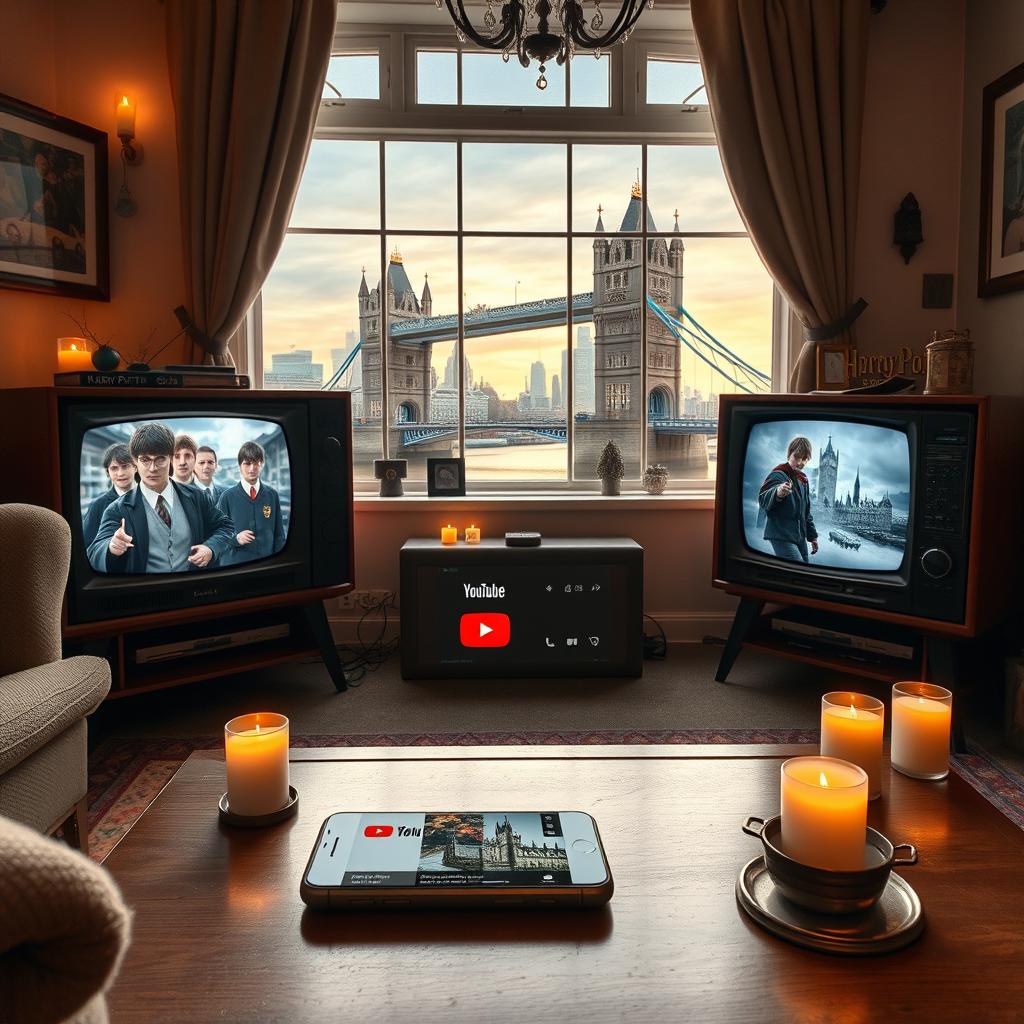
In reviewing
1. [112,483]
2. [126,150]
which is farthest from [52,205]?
[112,483]

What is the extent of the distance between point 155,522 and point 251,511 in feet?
0.92

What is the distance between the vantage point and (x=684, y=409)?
11.3ft

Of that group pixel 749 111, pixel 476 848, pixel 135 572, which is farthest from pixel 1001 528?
pixel 135 572

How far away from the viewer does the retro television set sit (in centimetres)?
214

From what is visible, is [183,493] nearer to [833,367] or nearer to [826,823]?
[826,823]

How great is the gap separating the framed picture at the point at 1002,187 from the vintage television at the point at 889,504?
0.75 m

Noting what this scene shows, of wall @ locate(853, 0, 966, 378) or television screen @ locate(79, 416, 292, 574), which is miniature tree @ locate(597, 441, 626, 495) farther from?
television screen @ locate(79, 416, 292, 574)

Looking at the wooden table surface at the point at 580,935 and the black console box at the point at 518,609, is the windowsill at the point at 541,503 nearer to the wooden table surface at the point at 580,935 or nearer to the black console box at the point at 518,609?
the black console box at the point at 518,609

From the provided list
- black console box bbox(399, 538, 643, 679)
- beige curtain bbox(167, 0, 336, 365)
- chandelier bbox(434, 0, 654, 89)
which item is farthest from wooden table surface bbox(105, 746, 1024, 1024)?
beige curtain bbox(167, 0, 336, 365)

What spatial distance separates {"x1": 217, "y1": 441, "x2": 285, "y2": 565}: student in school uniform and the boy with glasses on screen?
0.18 ft

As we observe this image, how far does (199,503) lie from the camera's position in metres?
2.38

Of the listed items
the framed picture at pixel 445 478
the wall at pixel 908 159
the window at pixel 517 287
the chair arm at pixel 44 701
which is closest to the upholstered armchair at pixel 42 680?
the chair arm at pixel 44 701

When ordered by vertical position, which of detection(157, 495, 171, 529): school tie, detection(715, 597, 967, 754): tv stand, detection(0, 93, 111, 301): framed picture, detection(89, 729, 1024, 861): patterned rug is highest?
detection(0, 93, 111, 301): framed picture

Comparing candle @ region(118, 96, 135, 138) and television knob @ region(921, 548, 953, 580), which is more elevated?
candle @ region(118, 96, 135, 138)
